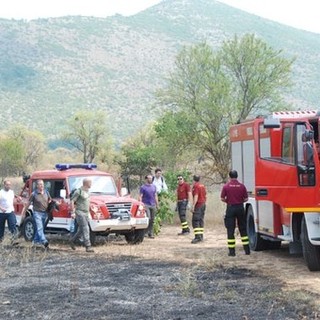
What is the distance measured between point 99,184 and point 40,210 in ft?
6.66

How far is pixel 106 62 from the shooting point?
113 metres

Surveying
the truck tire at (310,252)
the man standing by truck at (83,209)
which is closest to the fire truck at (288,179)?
the truck tire at (310,252)

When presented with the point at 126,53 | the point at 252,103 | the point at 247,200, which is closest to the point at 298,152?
the point at 247,200

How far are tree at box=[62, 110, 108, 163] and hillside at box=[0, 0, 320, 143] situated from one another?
16.9 metres

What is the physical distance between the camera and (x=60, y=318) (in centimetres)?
880

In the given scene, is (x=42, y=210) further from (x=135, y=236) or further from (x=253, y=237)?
(x=253, y=237)

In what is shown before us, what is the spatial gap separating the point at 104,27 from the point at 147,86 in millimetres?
32193

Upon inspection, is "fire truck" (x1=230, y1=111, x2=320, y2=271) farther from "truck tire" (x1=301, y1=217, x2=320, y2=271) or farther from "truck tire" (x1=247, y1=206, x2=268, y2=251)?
"truck tire" (x1=247, y1=206, x2=268, y2=251)

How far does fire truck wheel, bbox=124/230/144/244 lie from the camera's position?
1839 centimetres

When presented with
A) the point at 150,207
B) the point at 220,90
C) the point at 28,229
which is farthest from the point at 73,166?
the point at 220,90

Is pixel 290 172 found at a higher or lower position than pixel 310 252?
higher

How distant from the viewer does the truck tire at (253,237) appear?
52.2 ft

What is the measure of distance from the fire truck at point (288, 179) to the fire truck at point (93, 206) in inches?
134

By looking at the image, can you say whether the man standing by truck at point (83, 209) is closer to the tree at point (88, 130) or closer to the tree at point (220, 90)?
the tree at point (220, 90)
